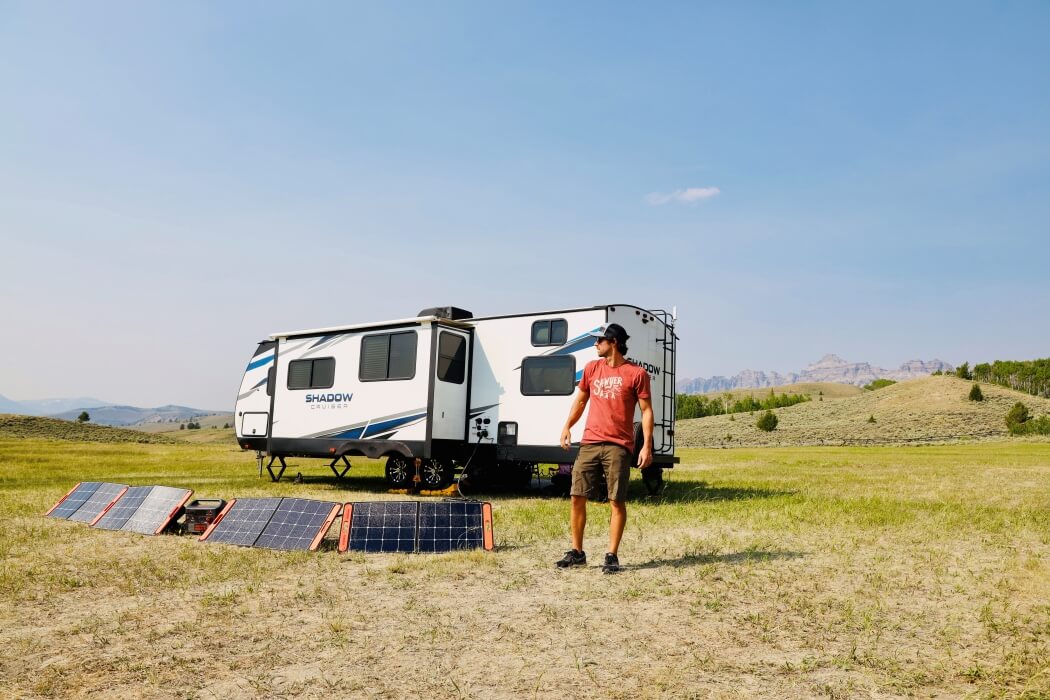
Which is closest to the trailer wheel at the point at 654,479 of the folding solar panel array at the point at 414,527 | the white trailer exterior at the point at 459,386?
the white trailer exterior at the point at 459,386

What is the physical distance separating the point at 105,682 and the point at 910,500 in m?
12.5

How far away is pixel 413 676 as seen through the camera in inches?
154

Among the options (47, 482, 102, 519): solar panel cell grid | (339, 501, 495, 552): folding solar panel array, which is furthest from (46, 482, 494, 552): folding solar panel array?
(47, 482, 102, 519): solar panel cell grid

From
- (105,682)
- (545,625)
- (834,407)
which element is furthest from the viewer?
(834,407)

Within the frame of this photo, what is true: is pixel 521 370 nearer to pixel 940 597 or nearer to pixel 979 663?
pixel 940 597

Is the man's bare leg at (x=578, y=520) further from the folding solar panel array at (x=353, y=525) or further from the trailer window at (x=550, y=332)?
the trailer window at (x=550, y=332)

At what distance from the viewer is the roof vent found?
540 inches

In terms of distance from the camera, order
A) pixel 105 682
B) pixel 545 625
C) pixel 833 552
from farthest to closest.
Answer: pixel 833 552 → pixel 545 625 → pixel 105 682

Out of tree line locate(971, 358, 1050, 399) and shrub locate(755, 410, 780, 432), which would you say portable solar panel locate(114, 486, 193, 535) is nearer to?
shrub locate(755, 410, 780, 432)

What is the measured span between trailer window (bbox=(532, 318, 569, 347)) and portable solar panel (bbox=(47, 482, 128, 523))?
681 cm

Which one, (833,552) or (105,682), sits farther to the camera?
(833,552)

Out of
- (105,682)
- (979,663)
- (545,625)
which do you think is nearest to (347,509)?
(545,625)

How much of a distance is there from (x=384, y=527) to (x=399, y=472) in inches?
270

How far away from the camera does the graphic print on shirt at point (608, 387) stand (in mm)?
6716
